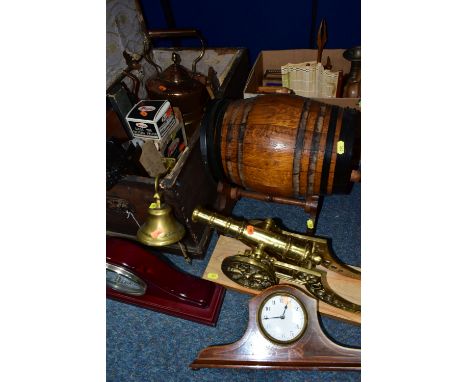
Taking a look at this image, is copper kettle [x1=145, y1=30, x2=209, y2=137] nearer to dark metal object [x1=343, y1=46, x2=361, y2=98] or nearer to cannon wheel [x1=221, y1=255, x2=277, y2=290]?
dark metal object [x1=343, y1=46, x2=361, y2=98]

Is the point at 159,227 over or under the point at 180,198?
over

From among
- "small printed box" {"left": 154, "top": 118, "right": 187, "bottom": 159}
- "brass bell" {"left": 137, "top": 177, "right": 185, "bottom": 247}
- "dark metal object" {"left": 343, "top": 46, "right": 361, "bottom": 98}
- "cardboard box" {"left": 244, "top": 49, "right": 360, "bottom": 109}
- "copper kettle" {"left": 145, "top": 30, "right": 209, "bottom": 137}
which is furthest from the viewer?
"cardboard box" {"left": 244, "top": 49, "right": 360, "bottom": 109}

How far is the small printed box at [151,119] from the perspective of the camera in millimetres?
2172

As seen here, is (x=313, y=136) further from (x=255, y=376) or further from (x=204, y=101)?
Answer: (x=255, y=376)

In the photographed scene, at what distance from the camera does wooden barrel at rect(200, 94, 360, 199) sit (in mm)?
1928

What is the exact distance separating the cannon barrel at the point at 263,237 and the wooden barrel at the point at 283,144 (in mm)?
393

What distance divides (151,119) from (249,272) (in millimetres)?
1142

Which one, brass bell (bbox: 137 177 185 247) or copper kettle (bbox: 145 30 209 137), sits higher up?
copper kettle (bbox: 145 30 209 137)

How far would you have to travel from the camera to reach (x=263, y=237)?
180 centimetres

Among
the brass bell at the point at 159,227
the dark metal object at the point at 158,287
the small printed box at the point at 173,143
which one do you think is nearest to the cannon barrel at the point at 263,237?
the brass bell at the point at 159,227

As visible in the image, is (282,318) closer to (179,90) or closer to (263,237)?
(263,237)

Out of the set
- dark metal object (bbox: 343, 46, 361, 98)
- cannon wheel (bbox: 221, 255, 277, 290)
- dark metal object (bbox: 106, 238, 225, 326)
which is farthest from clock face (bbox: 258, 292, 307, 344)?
dark metal object (bbox: 343, 46, 361, 98)

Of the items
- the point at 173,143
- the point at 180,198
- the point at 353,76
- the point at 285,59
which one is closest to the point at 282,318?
the point at 180,198

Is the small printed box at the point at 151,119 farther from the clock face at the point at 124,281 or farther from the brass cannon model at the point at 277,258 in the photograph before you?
the clock face at the point at 124,281
